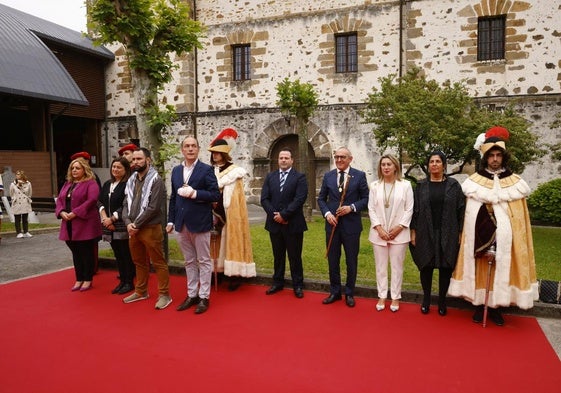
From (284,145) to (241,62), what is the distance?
3578 millimetres

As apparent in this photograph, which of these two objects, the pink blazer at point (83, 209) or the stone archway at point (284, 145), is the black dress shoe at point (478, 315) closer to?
the pink blazer at point (83, 209)

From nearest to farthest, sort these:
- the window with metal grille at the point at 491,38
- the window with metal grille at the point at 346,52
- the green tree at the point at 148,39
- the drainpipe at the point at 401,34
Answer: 1. the green tree at the point at 148,39
2. the window with metal grille at the point at 491,38
3. the drainpipe at the point at 401,34
4. the window with metal grille at the point at 346,52

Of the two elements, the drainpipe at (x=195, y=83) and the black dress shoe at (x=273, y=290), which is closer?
the black dress shoe at (x=273, y=290)

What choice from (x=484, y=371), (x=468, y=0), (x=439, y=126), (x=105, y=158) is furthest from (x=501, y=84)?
(x=105, y=158)

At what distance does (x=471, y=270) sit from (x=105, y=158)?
1714cm

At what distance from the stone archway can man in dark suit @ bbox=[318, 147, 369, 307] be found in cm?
906

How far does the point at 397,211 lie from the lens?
4.90 metres

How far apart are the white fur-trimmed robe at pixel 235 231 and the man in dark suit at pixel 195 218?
24.6 inches

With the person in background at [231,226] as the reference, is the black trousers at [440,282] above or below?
below

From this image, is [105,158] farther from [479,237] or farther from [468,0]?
[479,237]

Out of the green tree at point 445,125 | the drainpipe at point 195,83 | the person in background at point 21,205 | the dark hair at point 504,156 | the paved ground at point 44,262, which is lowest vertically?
the paved ground at point 44,262

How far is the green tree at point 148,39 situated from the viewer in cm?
671

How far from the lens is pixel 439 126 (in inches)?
399

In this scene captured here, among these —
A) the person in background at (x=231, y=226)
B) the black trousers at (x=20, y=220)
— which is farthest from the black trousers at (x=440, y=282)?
the black trousers at (x=20, y=220)
